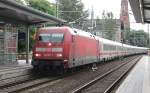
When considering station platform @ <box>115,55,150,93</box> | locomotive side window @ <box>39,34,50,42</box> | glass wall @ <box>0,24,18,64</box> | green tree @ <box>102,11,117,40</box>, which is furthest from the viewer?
green tree @ <box>102,11,117,40</box>

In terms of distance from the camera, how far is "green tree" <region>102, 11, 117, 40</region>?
119137mm

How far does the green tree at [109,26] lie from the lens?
391 feet

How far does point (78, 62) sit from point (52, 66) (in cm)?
329

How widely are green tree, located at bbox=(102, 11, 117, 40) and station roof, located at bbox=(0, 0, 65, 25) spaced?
8612 centimetres

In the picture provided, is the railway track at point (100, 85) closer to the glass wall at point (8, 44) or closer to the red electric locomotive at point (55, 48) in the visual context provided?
the red electric locomotive at point (55, 48)

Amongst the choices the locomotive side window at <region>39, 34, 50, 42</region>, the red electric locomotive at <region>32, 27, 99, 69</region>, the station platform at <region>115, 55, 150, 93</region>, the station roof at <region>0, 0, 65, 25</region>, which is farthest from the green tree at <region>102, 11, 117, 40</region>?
the locomotive side window at <region>39, 34, 50, 42</region>

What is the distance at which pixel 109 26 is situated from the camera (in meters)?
124

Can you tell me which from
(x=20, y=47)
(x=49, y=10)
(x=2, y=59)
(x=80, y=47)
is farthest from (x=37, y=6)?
(x=80, y=47)

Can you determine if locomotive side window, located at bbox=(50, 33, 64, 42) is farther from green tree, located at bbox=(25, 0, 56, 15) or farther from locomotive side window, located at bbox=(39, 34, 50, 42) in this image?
green tree, located at bbox=(25, 0, 56, 15)

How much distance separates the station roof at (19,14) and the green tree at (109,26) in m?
86.1

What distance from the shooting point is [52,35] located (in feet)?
80.4

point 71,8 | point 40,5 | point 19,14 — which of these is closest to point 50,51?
point 19,14

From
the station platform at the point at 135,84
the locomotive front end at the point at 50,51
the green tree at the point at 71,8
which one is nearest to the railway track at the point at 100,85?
the station platform at the point at 135,84

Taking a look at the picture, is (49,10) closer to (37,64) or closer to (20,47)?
(20,47)
